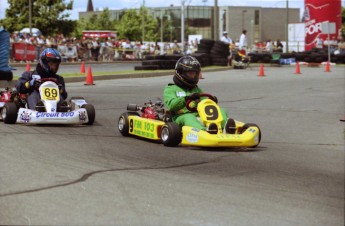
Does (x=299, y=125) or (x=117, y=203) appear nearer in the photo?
(x=117, y=203)

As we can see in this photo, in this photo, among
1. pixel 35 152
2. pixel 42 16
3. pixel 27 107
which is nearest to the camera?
pixel 35 152

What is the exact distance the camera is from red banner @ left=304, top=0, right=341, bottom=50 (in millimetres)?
49188

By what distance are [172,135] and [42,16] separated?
51.0 metres

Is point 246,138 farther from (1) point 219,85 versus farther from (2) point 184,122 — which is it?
(1) point 219,85

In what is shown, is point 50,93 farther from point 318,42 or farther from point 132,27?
point 132,27

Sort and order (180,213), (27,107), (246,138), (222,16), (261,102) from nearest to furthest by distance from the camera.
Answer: (180,213) < (246,138) < (27,107) < (261,102) < (222,16)

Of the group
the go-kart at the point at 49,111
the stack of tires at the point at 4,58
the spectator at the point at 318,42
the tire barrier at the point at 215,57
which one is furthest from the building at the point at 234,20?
the go-kart at the point at 49,111

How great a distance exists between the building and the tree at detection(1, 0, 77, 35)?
70376 mm

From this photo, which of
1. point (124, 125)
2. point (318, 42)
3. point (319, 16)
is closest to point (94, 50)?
point (318, 42)

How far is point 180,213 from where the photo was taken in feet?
18.2

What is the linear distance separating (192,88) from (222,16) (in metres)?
129

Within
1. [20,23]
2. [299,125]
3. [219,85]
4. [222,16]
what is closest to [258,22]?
[222,16]

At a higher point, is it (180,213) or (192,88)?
(192,88)

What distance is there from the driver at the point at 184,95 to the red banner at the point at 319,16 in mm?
40364
